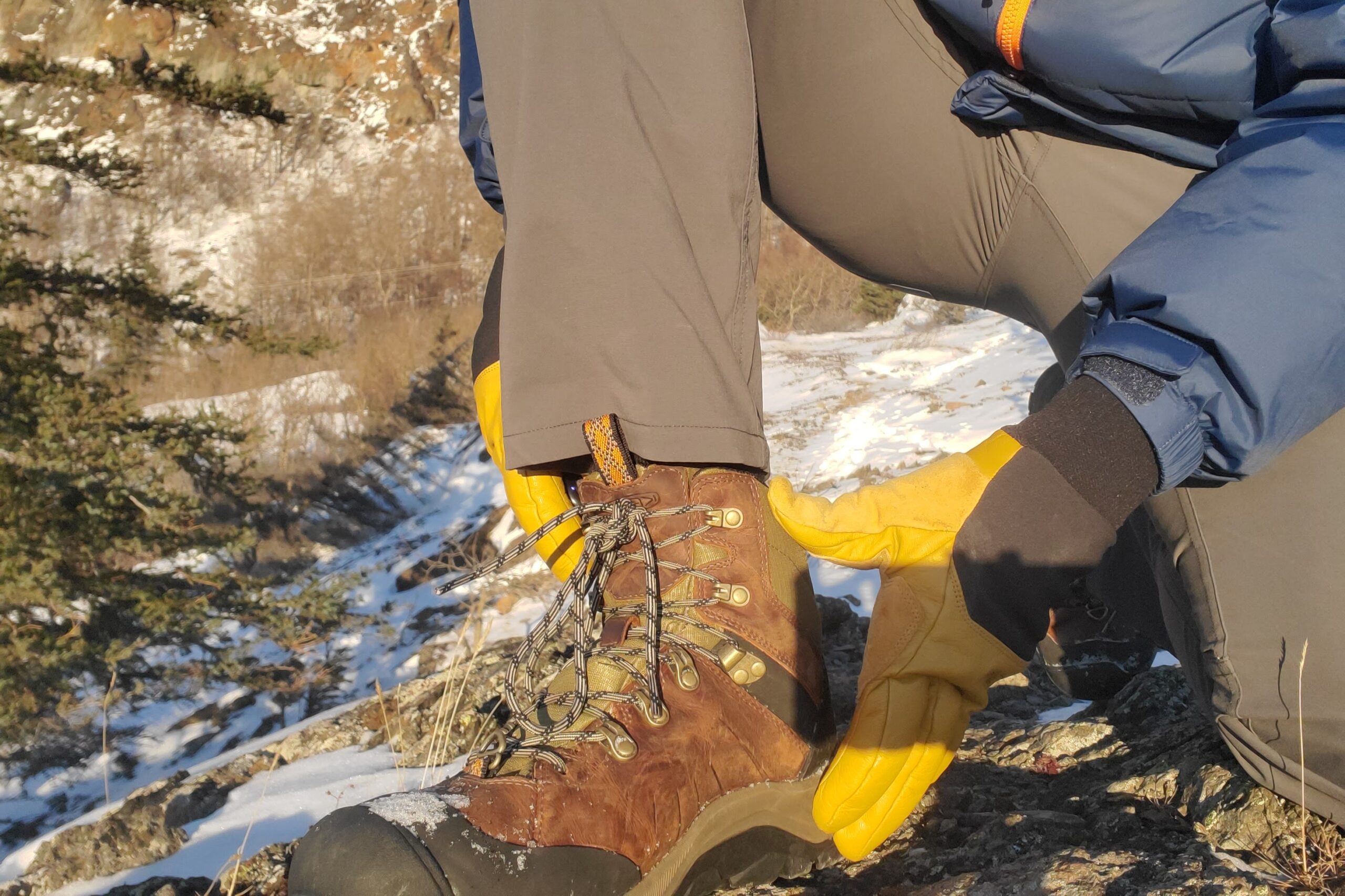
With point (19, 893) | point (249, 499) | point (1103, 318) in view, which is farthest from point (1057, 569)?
point (249, 499)

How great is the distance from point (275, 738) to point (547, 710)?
156cm

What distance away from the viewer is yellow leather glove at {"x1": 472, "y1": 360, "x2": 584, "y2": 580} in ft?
4.61

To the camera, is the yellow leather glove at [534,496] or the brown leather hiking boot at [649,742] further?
the yellow leather glove at [534,496]

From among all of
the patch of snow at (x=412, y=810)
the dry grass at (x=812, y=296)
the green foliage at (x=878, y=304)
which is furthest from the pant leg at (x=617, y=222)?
the green foliage at (x=878, y=304)

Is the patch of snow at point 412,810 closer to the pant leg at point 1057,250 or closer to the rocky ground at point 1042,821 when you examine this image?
the rocky ground at point 1042,821

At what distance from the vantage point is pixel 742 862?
1.16 meters

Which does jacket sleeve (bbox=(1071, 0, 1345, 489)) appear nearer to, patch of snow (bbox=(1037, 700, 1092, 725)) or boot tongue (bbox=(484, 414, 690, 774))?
boot tongue (bbox=(484, 414, 690, 774))

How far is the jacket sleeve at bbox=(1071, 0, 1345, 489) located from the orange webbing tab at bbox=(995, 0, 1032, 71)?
10.1 inches

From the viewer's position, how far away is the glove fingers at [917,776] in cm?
113

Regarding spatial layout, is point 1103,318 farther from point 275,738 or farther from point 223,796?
point 275,738

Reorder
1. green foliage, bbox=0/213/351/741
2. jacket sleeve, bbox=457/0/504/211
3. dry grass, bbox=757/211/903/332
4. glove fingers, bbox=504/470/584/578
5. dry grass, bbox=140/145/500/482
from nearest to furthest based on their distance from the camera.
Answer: glove fingers, bbox=504/470/584/578 → jacket sleeve, bbox=457/0/504/211 → green foliage, bbox=0/213/351/741 → dry grass, bbox=757/211/903/332 → dry grass, bbox=140/145/500/482

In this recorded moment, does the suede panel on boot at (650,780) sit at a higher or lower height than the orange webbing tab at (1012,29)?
lower

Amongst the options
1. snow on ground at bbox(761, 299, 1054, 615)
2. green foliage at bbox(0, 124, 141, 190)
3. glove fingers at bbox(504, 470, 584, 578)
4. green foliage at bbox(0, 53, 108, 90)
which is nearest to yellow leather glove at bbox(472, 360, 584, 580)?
glove fingers at bbox(504, 470, 584, 578)

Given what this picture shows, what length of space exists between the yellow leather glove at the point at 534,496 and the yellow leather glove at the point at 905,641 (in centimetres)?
44
